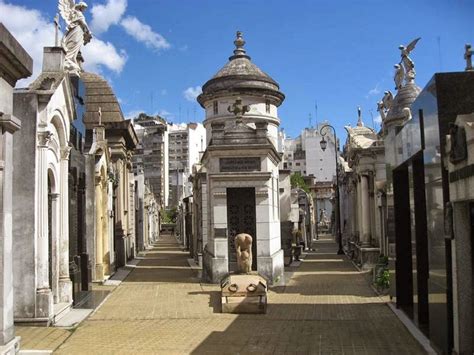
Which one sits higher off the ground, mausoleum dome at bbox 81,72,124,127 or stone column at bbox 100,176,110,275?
mausoleum dome at bbox 81,72,124,127

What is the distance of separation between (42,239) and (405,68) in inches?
467

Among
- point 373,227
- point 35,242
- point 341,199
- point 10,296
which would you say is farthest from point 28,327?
point 341,199

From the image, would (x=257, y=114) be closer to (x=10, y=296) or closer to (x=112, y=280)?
(x=112, y=280)

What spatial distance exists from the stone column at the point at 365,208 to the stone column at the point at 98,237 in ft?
29.4

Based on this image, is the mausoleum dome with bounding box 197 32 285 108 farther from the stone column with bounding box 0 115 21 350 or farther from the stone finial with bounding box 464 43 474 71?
the stone column with bounding box 0 115 21 350

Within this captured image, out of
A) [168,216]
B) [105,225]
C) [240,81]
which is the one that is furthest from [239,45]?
[168,216]

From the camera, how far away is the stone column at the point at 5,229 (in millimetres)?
6156

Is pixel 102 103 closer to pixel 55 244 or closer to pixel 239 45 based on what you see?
pixel 239 45

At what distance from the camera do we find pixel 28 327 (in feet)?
30.4

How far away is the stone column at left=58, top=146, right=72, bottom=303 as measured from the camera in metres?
11.0

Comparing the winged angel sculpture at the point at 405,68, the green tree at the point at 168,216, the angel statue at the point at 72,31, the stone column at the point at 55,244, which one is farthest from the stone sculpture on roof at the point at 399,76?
the green tree at the point at 168,216

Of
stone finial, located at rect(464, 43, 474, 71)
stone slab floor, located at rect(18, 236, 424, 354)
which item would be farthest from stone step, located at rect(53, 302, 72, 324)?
stone finial, located at rect(464, 43, 474, 71)

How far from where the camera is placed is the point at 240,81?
2258 cm

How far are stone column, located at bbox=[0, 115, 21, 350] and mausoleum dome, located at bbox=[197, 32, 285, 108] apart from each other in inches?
656
